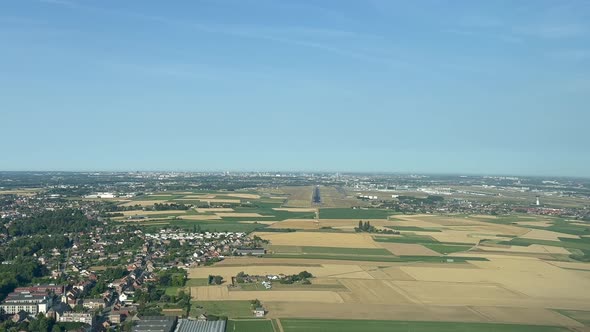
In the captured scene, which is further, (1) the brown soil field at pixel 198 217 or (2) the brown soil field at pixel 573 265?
(1) the brown soil field at pixel 198 217

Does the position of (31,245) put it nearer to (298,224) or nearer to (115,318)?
(115,318)

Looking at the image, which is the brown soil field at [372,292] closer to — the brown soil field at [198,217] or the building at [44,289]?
the building at [44,289]

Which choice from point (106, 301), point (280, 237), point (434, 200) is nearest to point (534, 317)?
point (106, 301)

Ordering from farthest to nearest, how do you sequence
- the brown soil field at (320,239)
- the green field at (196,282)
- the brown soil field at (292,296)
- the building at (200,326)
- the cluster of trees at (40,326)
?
1. the brown soil field at (320,239)
2. the green field at (196,282)
3. the brown soil field at (292,296)
4. the cluster of trees at (40,326)
5. the building at (200,326)

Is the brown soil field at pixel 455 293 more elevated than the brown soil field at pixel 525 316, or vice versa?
the brown soil field at pixel 455 293

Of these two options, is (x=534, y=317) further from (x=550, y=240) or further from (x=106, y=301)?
(x=550, y=240)

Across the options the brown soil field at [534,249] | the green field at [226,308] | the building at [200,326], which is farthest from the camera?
the brown soil field at [534,249]

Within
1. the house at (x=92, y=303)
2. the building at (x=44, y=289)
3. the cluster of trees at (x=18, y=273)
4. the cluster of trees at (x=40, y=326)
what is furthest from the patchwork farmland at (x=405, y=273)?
the cluster of trees at (x=18, y=273)

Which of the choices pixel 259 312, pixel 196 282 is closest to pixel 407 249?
pixel 196 282
